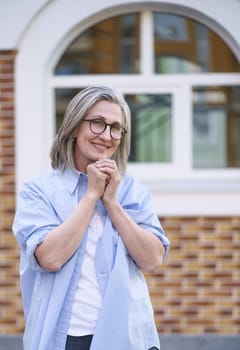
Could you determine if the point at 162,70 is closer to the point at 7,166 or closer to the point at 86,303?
the point at 7,166

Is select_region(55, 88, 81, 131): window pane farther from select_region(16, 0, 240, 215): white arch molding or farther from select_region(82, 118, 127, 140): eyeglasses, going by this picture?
select_region(82, 118, 127, 140): eyeglasses

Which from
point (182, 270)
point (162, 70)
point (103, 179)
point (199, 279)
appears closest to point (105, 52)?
point (162, 70)

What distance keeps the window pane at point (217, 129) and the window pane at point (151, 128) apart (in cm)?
22

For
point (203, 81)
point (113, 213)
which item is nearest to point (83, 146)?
point (113, 213)

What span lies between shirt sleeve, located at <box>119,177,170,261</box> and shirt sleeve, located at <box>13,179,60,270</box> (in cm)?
25

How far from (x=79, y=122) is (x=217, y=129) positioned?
122 inches

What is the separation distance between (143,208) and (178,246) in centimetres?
267

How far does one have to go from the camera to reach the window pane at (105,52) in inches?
199

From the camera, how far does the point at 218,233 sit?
4.91 m

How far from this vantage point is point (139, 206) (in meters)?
2.30

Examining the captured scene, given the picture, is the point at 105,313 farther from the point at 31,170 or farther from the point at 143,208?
the point at 31,170

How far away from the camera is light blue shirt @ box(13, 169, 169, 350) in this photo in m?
2.15

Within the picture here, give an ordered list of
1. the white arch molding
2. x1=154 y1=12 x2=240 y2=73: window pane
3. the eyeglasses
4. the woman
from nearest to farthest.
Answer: the woman
the eyeglasses
the white arch molding
x1=154 y1=12 x2=240 y2=73: window pane

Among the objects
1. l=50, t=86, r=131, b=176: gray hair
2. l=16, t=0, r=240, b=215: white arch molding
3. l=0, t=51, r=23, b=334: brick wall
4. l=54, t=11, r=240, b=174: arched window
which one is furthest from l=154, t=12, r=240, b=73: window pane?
l=50, t=86, r=131, b=176: gray hair
